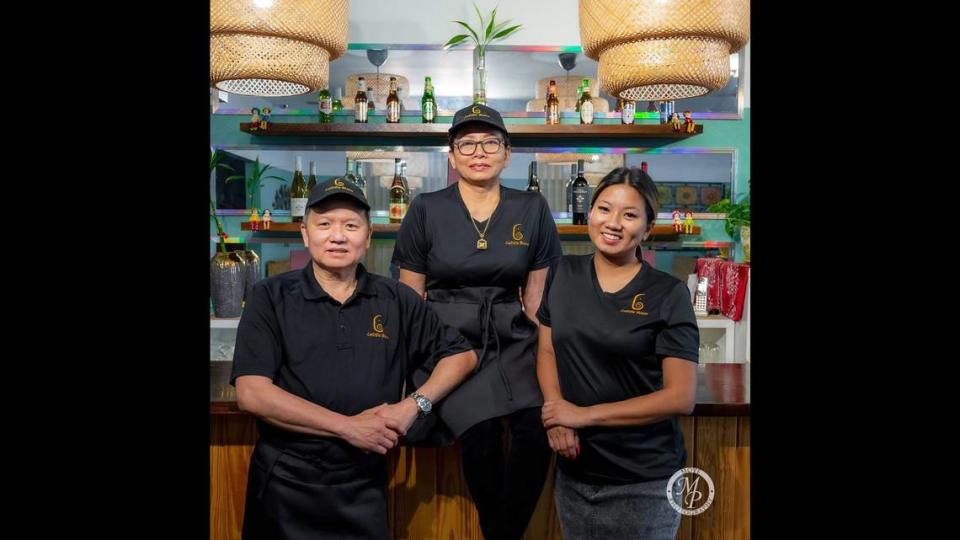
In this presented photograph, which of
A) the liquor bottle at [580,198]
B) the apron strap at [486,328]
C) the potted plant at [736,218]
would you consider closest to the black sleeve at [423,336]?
the apron strap at [486,328]

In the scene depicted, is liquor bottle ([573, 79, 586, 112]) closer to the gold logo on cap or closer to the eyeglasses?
the eyeglasses

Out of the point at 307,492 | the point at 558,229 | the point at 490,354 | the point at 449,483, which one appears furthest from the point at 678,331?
the point at 558,229

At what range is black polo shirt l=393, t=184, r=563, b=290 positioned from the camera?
1694 millimetres

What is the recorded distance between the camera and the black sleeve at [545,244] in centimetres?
175

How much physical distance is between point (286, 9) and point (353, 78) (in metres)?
2.29

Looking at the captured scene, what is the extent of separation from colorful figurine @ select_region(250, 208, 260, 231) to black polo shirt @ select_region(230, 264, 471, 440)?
2.52m

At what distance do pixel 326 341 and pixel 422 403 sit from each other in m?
0.22

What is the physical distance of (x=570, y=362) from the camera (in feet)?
4.54

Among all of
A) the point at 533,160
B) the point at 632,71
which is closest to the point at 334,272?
the point at 632,71

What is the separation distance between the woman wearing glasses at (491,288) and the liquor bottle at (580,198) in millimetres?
Answer: 1996

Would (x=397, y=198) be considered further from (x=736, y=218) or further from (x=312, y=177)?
(x=736, y=218)

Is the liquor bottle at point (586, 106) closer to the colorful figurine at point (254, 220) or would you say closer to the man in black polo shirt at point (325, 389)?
the colorful figurine at point (254, 220)

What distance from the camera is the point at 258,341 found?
1.36m

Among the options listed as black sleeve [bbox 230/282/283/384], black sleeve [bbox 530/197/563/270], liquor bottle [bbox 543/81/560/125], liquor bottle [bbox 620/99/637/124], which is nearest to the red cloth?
liquor bottle [bbox 620/99/637/124]
